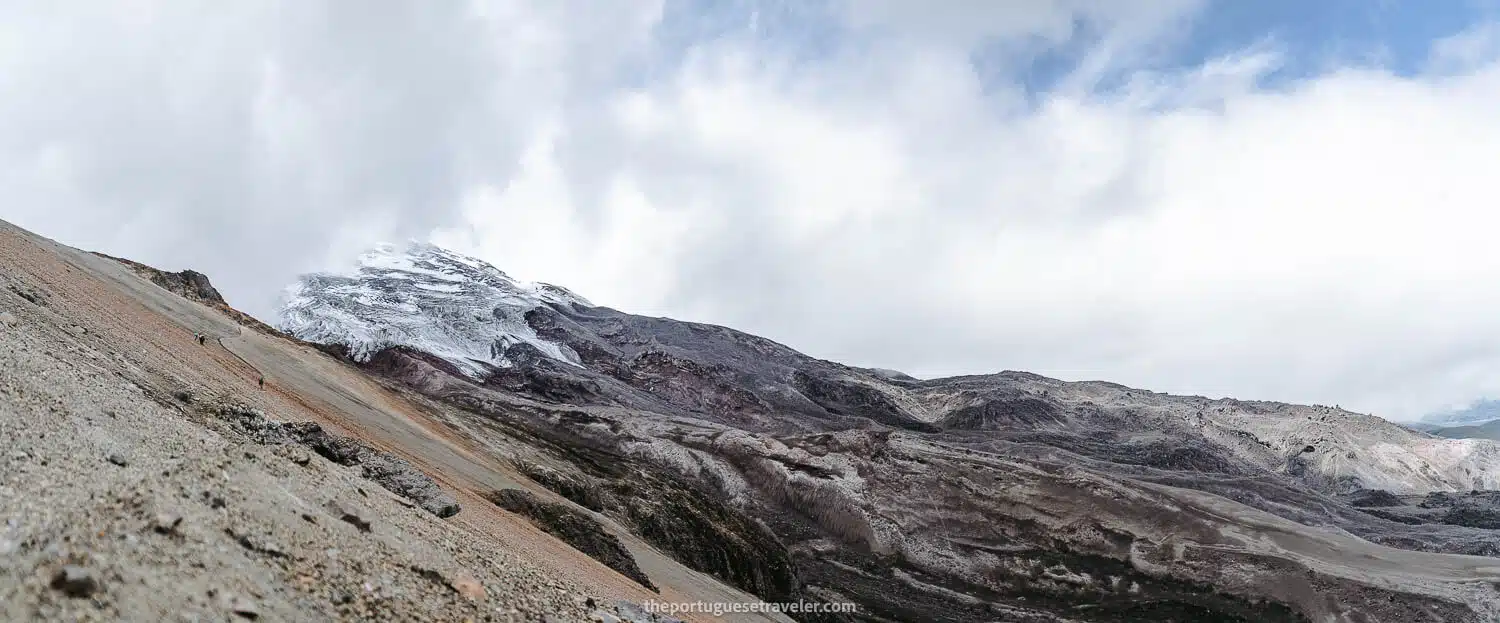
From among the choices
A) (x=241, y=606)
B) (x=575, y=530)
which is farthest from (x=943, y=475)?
(x=241, y=606)

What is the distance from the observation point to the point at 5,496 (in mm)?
8102

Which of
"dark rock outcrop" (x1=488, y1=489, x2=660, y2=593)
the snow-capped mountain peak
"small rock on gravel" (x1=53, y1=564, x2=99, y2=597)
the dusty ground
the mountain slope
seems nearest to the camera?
"small rock on gravel" (x1=53, y1=564, x2=99, y2=597)

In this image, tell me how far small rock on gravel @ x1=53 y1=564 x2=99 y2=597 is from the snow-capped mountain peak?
456 ft

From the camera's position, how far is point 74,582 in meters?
6.95

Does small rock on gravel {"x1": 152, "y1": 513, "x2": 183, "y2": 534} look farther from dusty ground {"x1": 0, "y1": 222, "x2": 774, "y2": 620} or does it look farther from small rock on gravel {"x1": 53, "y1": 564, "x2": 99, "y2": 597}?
small rock on gravel {"x1": 53, "y1": 564, "x2": 99, "y2": 597}

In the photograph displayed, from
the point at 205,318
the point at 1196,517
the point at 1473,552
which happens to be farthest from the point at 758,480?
the point at 1473,552

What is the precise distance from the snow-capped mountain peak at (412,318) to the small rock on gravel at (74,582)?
→ 456 feet

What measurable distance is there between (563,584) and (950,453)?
90.5 m

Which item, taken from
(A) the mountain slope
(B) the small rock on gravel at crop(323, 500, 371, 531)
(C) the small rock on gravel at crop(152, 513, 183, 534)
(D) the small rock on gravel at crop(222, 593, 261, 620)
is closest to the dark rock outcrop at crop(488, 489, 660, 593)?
(A) the mountain slope

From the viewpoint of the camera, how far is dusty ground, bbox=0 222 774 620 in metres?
7.64

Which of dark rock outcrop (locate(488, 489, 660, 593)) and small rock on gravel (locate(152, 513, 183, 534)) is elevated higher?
small rock on gravel (locate(152, 513, 183, 534))

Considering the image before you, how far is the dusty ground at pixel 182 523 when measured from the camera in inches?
301

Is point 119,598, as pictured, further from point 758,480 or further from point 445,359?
point 445,359

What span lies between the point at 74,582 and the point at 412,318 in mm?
169205
